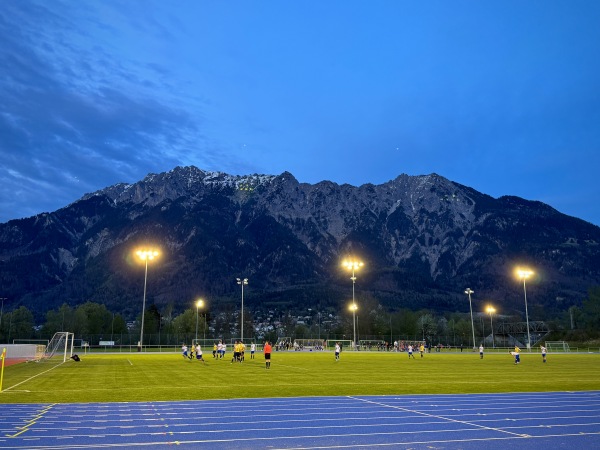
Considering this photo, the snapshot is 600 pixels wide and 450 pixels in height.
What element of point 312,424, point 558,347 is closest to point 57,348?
point 312,424

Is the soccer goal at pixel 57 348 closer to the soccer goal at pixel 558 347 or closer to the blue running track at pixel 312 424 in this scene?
the blue running track at pixel 312 424

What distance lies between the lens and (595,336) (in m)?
105

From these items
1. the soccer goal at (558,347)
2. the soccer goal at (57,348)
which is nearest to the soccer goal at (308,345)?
the soccer goal at (57,348)

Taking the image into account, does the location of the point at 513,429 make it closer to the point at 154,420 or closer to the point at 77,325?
the point at 154,420

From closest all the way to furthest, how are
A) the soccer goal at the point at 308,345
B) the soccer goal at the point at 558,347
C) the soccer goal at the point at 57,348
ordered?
the soccer goal at the point at 57,348 < the soccer goal at the point at 308,345 < the soccer goal at the point at 558,347

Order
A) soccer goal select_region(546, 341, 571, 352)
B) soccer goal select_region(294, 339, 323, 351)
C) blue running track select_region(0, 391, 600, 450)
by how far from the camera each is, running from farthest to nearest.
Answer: soccer goal select_region(546, 341, 571, 352)
soccer goal select_region(294, 339, 323, 351)
blue running track select_region(0, 391, 600, 450)

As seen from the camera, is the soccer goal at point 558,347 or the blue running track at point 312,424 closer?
the blue running track at point 312,424

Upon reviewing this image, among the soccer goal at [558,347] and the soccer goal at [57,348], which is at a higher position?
the soccer goal at [57,348]

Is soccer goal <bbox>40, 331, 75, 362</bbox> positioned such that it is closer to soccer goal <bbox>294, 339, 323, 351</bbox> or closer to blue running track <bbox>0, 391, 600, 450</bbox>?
soccer goal <bbox>294, 339, 323, 351</bbox>

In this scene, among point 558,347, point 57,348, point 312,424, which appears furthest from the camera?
point 558,347

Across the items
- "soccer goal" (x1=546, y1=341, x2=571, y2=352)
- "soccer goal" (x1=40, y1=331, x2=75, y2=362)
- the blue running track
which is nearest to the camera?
the blue running track

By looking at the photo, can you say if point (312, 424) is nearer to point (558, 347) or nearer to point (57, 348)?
point (57, 348)

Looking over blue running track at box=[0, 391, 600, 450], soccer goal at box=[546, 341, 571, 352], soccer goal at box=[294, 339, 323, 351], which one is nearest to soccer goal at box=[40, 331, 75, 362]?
soccer goal at box=[294, 339, 323, 351]

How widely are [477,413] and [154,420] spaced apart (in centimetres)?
897
